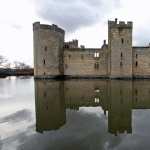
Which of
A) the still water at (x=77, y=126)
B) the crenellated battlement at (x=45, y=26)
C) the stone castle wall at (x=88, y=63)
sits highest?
the crenellated battlement at (x=45, y=26)

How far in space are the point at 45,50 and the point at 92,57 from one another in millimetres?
7798

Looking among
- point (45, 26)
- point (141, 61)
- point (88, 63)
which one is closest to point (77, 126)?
point (45, 26)

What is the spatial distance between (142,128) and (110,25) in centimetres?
2673

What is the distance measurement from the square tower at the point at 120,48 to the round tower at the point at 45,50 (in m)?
8.50

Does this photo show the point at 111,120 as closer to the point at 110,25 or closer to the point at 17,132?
the point at 17,132

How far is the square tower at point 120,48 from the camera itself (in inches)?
1266

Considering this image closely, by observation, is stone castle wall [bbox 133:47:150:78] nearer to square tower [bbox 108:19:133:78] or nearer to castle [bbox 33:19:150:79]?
castle [bbox 33:19:150:79]

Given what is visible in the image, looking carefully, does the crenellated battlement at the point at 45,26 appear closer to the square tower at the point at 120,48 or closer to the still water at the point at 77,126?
the square tower at the point at 120,48

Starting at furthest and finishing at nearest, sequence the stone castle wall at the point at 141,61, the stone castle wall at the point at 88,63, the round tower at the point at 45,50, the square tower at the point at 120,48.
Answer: the stone castle wall at the point at 88,63 → the stone castle wall at the point at 141,61 → the round tower at the point at 45,50 → the square tower at the point at 120,48

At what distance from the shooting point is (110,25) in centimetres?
3209

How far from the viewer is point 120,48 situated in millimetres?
32344

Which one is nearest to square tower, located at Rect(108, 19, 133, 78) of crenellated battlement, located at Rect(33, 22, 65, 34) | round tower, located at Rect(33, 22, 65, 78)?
crenellated battlement, located at Rect(33, 22, 65, 34)

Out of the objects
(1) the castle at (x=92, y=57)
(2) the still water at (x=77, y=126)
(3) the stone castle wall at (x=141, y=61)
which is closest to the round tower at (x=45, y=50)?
(1) the castle at (x=92, y=57)

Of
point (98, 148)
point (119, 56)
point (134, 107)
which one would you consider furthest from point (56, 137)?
point (119, 56)
